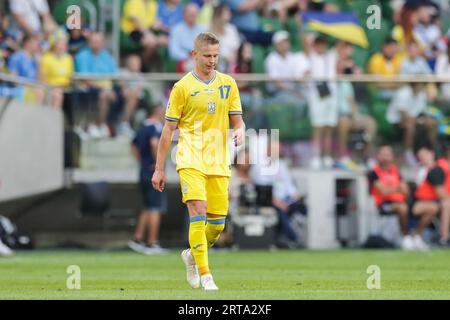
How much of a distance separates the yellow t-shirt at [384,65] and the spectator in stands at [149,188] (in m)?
4.97

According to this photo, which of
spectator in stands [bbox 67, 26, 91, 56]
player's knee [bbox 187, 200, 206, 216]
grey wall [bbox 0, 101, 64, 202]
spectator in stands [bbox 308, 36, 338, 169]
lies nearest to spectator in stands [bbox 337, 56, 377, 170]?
spectator in stands [bbox 308, 36, 338, 169]

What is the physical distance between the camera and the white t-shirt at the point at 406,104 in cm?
2380

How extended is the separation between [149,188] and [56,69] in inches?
126

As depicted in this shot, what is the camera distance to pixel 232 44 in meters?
24.7

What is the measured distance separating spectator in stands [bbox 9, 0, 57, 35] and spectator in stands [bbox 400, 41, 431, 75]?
7.09m

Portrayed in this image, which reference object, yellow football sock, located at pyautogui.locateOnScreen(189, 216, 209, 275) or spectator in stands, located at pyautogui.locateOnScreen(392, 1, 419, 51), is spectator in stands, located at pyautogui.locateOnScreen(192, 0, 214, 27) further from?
yellow football sock, located at pyautogui.locateOnScreen(189, 216, 209, 275)

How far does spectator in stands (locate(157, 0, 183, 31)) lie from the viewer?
24.9 metres

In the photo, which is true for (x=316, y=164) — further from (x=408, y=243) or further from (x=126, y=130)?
(x=126, y=130)

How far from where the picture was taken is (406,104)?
78.6ft

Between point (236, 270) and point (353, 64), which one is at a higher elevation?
point (353, 64)

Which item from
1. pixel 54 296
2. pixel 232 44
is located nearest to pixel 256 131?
pixel 232 44

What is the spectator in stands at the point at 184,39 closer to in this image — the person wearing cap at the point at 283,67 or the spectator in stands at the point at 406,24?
the person wearing cap at the point at 283,67
